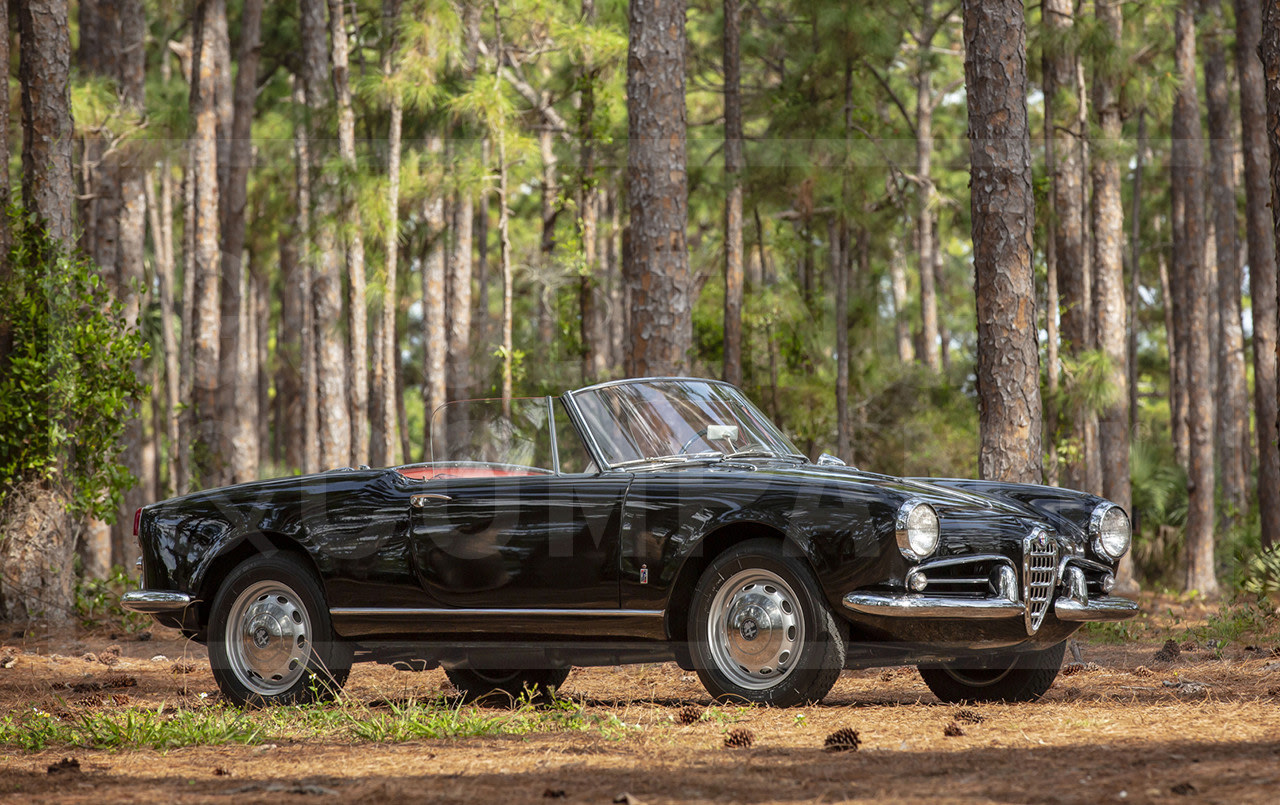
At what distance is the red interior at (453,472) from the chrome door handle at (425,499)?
0.17 meters

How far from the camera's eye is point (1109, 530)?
5.97 m

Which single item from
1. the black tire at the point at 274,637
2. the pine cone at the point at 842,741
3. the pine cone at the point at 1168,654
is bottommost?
the pine cone at the point at 1168,654

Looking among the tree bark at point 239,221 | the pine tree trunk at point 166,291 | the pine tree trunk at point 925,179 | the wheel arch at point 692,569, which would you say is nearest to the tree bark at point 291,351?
the pine tree trunk at point 166,291

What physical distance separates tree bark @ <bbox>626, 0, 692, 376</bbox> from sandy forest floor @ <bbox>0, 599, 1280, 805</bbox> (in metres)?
5.00

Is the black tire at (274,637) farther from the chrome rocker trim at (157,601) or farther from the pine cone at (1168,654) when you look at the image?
the pine cone at (1168,654)

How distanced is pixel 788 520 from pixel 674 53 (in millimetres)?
7794

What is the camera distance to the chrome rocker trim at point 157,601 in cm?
652

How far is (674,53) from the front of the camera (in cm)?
1213

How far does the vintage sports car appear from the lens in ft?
17.1

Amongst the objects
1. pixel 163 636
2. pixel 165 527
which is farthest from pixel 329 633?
pixel 163 636

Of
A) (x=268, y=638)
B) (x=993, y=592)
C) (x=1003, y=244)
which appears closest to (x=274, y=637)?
(x=268, y=638)

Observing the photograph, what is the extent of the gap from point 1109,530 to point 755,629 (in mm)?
1825

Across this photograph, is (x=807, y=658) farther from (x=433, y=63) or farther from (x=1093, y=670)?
(x=433, y=63)

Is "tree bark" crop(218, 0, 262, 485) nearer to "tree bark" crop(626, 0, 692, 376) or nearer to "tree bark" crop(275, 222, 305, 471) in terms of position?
"tree bark" crop(275, 222, 305, 471)
